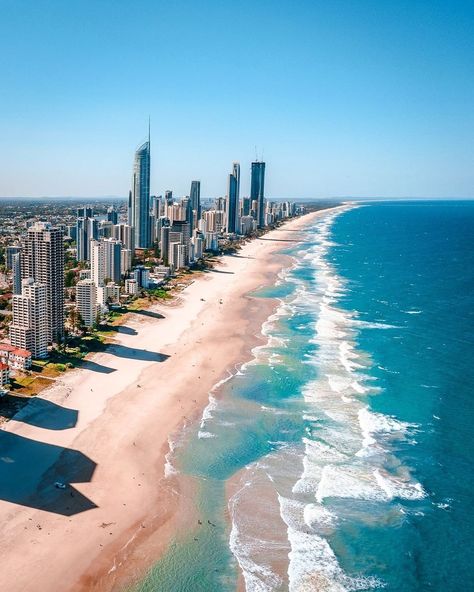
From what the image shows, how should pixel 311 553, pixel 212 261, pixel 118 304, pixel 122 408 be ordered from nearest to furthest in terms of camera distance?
1. pixel 311 553
2. pixel 122 408
3. pixel 118 304
4. pixel 212 261

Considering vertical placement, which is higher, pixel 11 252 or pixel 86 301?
pixel 11 252

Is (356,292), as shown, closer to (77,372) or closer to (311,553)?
(77,372)

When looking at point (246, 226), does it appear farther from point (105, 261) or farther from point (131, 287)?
point (131, 287)

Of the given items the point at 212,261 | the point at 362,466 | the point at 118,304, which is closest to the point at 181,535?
the point at 362,466

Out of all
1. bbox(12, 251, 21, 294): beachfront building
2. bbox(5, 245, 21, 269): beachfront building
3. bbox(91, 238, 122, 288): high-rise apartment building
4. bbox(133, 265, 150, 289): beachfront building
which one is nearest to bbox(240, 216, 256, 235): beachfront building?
bbox(5, 245, 21, 269): beachfront building

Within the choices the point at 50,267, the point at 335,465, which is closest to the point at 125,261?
the point at 50,267

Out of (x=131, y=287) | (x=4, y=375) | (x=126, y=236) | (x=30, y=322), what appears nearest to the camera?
(x=4, y=375)
